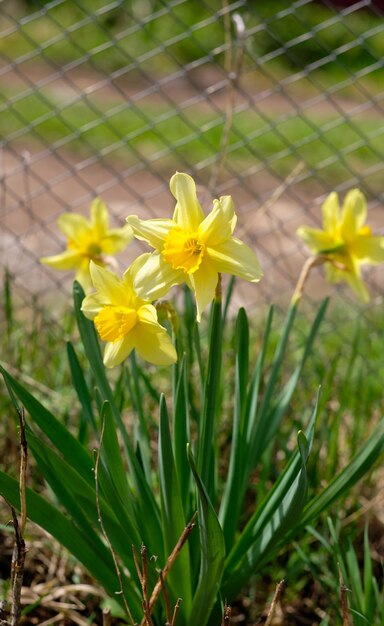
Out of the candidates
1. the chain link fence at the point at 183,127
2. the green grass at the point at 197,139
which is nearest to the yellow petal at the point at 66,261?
the chain link fence at the point at 183,127

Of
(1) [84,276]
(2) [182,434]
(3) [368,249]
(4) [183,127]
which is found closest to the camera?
(2) [182,434]

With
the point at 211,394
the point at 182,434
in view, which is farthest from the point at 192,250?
the point at 182,434

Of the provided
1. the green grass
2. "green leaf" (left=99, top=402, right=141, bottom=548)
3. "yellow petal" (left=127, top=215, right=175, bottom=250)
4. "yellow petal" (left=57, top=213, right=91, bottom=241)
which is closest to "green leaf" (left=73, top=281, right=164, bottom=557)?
"green leaf" (left=99, top=402, right=141, bottom=548)

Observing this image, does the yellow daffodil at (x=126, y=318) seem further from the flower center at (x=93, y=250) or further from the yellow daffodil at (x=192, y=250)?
the flower center at (x=93, y=250)

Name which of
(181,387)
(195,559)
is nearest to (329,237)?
(181,387)

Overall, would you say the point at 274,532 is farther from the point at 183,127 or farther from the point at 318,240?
the point at 183,127

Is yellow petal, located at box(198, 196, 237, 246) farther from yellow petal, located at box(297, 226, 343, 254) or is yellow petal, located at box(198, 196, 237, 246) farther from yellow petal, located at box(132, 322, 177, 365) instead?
yellow petal, located at box(297, 226, 343, 254)
